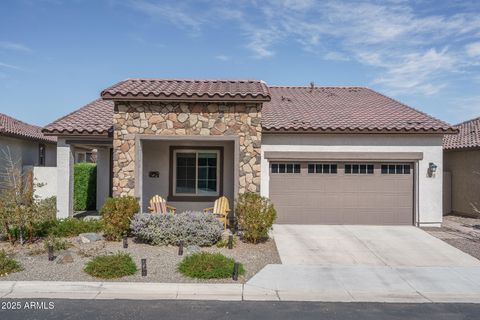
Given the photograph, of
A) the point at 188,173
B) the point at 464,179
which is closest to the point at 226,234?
the point at 188,173

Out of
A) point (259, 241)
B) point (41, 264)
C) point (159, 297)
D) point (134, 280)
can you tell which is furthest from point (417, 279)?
point (41, 264)

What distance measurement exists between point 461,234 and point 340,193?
3.77 metres

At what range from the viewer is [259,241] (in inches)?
429

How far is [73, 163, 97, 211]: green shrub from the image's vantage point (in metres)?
17.5

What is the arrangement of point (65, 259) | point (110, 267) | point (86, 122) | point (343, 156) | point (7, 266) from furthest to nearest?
point (86, 122) < point (343, 156) < point (65, 259) < point (7, 266) < point (110, 267)

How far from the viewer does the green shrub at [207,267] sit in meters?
7.76

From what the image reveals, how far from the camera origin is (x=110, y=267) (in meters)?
7.79

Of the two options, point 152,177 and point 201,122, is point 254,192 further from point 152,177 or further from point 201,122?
point 152,177

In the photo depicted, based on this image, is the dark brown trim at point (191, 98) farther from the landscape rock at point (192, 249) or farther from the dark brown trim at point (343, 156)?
the landscape rock at point (192, 249)

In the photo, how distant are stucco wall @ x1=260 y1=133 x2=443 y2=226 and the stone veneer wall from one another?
174cm

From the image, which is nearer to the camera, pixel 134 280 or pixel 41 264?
pixel 134 280

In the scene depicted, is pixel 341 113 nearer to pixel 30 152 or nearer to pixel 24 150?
pixel 24 150

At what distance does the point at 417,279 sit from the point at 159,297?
494cm

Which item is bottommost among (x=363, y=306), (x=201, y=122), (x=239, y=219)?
(x=363, y=306)
